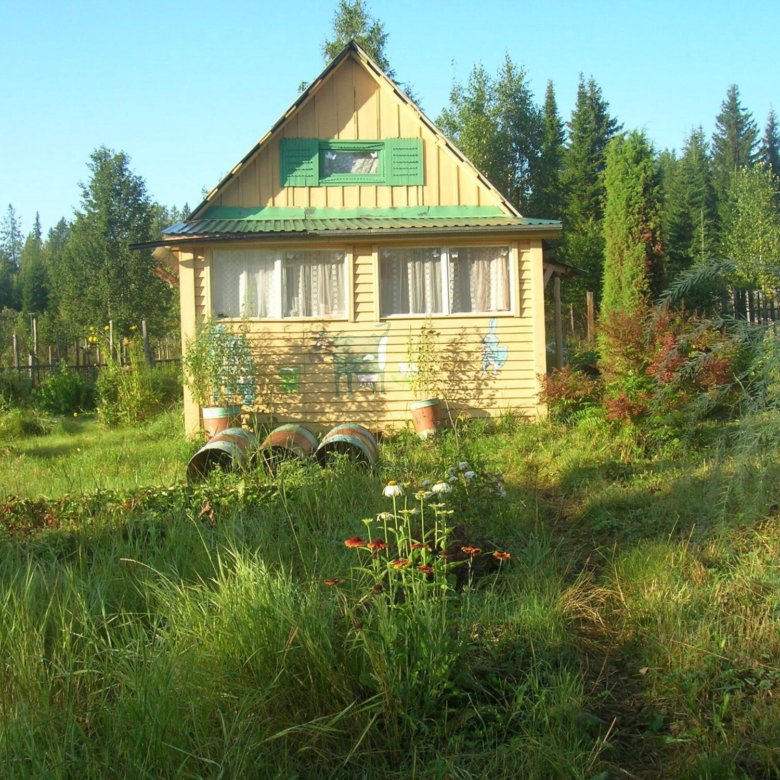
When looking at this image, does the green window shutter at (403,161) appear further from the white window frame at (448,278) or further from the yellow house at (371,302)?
the white window frame at (448,278)

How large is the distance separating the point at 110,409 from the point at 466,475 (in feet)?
32.3

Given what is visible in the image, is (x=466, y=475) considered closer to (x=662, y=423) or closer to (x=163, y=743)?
(x=163, y=743)

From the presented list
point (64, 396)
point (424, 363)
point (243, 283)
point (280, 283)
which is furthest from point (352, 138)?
point (64, 396)

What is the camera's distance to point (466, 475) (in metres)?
5.61

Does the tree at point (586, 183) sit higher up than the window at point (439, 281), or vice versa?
the tree at point (586, 183)

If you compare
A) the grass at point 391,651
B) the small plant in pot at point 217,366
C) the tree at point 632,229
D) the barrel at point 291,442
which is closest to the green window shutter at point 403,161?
the small plant in pot at point 217,366

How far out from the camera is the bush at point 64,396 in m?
15.6

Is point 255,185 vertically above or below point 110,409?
above

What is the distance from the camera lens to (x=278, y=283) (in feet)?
38.5

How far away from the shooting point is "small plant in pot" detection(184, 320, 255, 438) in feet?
36.1

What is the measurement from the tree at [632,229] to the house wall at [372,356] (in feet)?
10.7

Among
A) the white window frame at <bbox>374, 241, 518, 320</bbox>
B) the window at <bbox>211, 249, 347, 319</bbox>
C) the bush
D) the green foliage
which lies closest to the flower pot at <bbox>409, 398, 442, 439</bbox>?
the white window frame at <bbox>374, 241, 518, 320</bbox>

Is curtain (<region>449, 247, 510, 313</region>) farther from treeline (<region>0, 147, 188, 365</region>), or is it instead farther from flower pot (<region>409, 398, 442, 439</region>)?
treeline (<region>0, 147, 188, 365</region>)

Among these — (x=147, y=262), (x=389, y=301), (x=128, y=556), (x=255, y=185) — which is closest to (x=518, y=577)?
(x=128, y=556)
